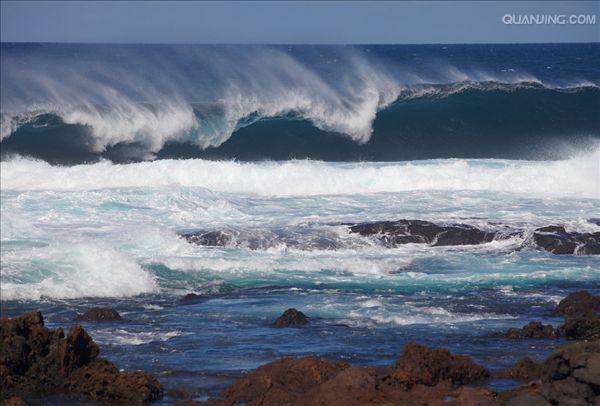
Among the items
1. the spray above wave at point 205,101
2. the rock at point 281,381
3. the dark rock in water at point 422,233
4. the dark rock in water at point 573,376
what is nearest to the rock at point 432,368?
the rock at point 281,381

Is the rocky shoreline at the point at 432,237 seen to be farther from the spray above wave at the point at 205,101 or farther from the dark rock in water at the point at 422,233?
the spray above wave at the point at 205,101

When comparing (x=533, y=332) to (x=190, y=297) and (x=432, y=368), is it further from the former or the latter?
(x=190, y=297)

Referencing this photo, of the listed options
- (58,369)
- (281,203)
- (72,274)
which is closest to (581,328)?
(58,369)

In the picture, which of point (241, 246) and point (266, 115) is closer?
point (241, 246)

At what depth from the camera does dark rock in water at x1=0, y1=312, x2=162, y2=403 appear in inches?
363

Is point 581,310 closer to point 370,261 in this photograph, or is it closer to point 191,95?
point 370,261

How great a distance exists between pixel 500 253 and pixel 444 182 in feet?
30.2

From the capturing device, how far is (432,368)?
→ 9.25 metres

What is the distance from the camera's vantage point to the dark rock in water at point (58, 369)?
921cm

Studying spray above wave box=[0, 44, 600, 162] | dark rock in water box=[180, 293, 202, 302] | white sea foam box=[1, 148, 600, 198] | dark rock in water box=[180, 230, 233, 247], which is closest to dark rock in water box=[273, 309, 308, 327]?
dark rock in water box=[180, 293, 202, 302]

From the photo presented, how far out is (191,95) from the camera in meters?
40.5

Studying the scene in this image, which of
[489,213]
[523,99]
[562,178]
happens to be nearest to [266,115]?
[523,99]

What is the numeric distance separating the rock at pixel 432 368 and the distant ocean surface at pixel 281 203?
34 centimetres

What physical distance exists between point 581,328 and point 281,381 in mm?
4212
